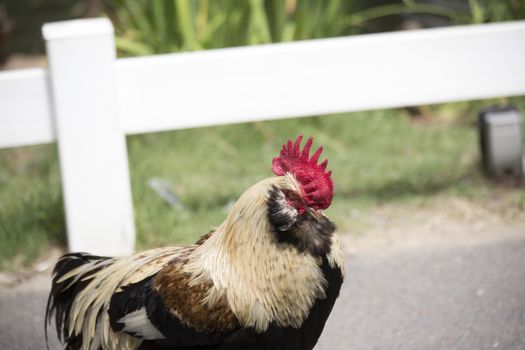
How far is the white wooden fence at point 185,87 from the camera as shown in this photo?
4.78 m

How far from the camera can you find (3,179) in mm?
6531

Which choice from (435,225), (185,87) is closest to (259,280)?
(185,87)

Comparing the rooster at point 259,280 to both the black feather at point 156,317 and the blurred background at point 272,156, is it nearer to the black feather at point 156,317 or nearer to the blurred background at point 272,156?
the black feather at point 156,317

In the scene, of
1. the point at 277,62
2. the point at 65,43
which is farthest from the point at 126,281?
the point at 277,62

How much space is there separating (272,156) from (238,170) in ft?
1.12

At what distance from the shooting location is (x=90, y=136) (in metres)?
4.82

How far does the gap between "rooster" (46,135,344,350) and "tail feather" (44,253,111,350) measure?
0.42 meters

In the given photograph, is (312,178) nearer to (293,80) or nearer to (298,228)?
(298,228)

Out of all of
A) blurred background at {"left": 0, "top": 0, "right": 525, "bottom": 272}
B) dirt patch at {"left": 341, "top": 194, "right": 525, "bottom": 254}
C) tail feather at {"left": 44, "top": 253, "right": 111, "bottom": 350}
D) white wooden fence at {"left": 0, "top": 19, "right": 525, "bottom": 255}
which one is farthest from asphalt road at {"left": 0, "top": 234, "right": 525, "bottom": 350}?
tail feather at {"left": 44, "top": 253, "right": 111, "bottom": 350}

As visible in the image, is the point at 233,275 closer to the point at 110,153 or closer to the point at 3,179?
the point at 110,153

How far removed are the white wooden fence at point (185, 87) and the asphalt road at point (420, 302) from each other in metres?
0.66

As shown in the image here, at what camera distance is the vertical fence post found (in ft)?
15.5

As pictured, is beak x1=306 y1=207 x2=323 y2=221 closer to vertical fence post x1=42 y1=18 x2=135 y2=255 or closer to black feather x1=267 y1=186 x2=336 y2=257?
black feather x1=267 y1=186 x2=336 y2=257

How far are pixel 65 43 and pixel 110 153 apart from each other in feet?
2.28
